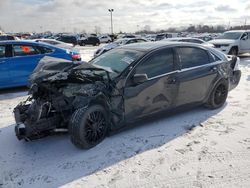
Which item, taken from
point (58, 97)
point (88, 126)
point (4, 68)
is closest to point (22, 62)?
point (4, 68)

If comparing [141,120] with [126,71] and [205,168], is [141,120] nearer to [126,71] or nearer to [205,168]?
[126,71]

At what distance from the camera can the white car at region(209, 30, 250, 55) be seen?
16.6 metres

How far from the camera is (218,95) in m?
6.01

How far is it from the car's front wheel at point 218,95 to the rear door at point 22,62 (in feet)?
16.9

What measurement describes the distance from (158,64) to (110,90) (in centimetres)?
111

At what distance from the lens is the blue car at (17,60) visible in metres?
7.86

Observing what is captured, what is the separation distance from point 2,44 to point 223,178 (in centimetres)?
684

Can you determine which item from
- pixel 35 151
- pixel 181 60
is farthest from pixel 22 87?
pixel 181 60

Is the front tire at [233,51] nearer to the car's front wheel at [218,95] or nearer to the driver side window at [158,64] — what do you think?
the car's front wheel at [218,95]

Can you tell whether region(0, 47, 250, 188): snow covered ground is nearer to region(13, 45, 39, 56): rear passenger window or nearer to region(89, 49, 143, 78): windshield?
region(89, 49, 143, 78): windshield

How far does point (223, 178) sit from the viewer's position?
133 inches

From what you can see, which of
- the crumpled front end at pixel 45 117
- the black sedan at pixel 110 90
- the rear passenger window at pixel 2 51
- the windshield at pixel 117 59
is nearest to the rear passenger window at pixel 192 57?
the black sedan at pixel 110 90

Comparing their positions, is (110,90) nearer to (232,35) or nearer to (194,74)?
(194,74)

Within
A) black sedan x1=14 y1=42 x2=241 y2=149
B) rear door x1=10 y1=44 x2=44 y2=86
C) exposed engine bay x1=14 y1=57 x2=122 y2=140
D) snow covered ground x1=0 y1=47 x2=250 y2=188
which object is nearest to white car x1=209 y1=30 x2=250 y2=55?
rear door x1=10 y1=44 x2=44 y2=86
